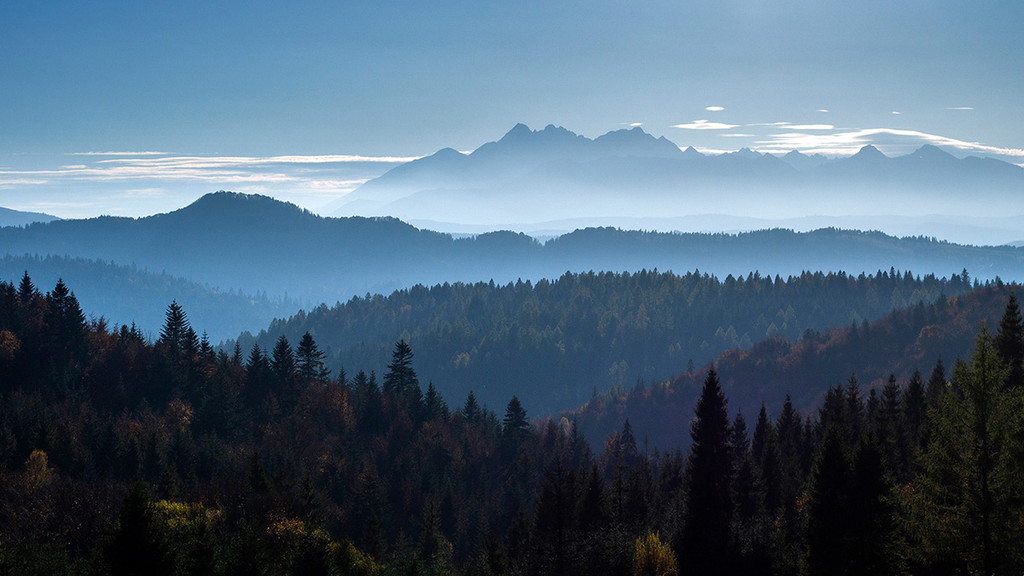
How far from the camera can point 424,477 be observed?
11144 cm

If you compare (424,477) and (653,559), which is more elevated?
(653,559)

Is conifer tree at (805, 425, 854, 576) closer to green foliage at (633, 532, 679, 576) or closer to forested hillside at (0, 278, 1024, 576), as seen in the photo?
forested hillside at (0, 278, 1024, 576)

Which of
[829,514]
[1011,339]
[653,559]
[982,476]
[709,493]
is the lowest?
[653,559]

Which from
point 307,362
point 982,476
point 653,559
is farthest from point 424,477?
point 982,476

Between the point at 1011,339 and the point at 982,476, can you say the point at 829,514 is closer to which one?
the point at 982,476

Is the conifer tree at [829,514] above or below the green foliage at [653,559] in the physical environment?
above

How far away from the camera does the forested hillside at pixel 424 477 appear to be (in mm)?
32062

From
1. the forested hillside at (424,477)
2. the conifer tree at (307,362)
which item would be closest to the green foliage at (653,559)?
the forested hillside at (424,477)

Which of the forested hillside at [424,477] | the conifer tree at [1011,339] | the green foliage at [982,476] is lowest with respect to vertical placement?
the forested hillside at [424,477]

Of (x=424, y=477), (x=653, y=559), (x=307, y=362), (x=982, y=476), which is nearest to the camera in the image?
(x=982, y=476)

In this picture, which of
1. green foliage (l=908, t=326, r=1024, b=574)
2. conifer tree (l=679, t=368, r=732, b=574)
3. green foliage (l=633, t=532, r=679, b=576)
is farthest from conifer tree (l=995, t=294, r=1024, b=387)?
green foliage (l=633, t=532, r=679, b=576)

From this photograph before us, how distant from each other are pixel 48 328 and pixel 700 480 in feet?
354

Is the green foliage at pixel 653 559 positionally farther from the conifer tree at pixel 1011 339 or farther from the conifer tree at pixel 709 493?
the conifer tree at pixel 1011 339

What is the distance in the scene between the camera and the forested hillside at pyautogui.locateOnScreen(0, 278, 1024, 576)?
32062 mm
